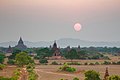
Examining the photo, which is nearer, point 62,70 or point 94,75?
point 94,75

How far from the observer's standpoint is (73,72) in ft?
191

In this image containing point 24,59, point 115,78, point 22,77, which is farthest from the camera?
point 24,59

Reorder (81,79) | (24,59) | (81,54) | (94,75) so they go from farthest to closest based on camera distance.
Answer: (81,54)
(24,59)
(81,79)
(94,75)

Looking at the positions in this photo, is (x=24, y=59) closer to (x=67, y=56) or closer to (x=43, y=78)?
(x=43, y=78)

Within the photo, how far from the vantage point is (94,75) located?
37.2 m

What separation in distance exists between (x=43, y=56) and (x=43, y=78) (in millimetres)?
46098

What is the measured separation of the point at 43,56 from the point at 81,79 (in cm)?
4893

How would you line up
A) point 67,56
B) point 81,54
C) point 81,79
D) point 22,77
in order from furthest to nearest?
point 81,54
point 67,56
point 81,79
point 22,77

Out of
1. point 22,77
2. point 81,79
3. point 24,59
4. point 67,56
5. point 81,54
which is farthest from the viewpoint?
point 81,54

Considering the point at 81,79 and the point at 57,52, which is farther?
the point at 57,52

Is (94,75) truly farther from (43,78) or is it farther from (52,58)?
(52,58)

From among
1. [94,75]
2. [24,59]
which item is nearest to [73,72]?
[24,59]

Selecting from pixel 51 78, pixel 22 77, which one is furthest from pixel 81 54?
pixel 22 77

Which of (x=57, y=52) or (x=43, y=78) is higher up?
(x=57, y=52)
